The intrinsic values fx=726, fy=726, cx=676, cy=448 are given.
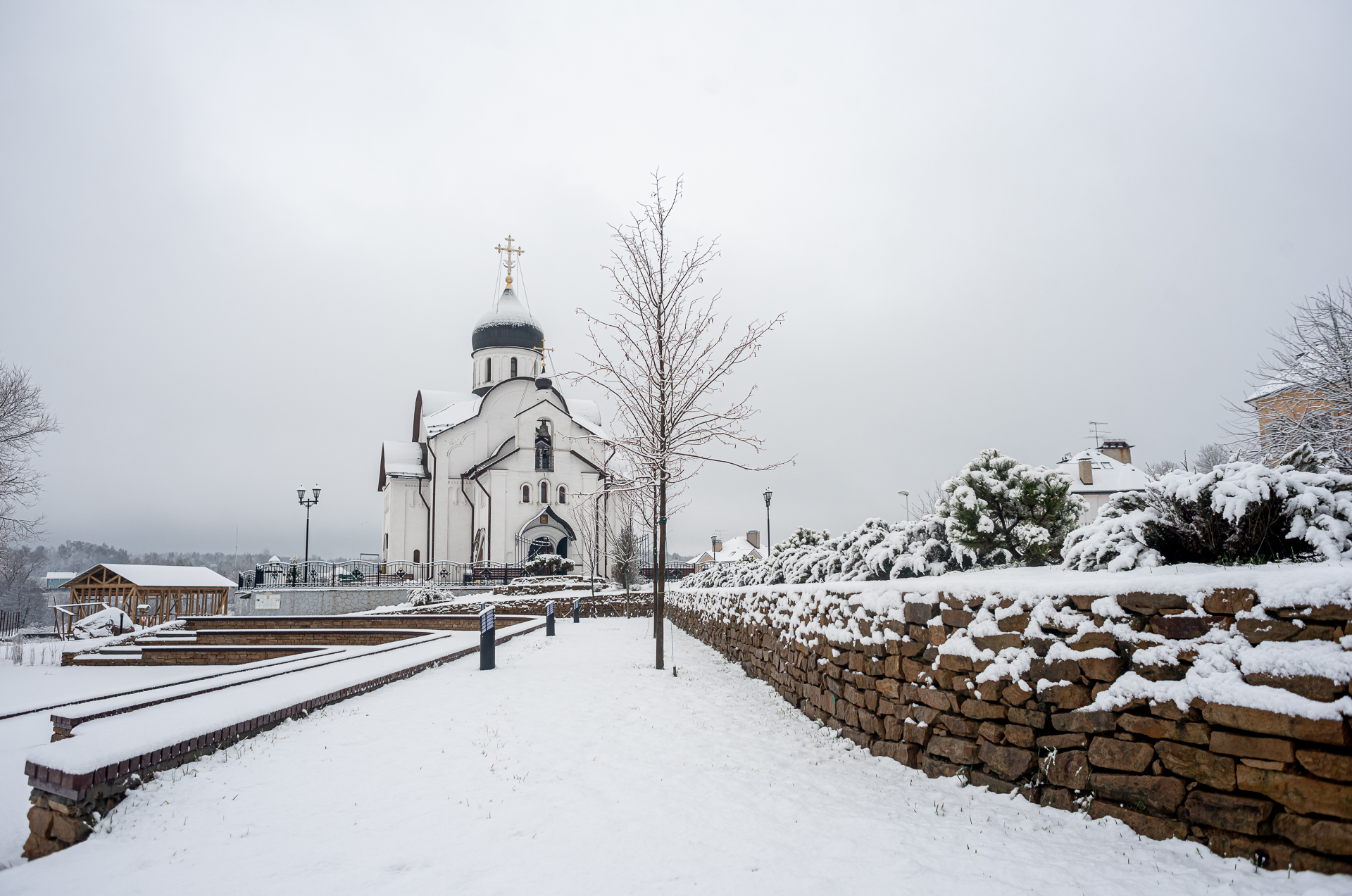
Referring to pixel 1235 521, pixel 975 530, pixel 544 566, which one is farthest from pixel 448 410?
pixel 1235 521

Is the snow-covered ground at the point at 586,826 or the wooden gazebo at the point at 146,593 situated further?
the wooden gazebo at the point at 146,593

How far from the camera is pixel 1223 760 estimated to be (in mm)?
3164

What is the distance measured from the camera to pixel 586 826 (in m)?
3.95

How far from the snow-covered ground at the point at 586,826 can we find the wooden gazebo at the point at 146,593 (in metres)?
18.8

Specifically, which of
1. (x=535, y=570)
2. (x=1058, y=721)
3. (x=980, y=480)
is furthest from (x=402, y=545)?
(x=1058, y=721)

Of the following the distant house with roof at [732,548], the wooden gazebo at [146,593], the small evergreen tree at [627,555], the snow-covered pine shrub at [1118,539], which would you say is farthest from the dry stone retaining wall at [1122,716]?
the distant house with roof at [732,548]

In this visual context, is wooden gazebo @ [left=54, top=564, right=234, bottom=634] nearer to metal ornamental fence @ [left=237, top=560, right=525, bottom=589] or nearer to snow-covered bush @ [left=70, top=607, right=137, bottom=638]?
snow-covered bush @ [left=70, top=607, right=137, bottom=638]

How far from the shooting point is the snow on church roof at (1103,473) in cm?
3291

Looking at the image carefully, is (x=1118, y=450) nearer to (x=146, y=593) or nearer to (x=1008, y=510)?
(x=1008, y=510)

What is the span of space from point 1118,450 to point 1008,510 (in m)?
35.5

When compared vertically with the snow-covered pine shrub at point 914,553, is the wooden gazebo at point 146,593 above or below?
below

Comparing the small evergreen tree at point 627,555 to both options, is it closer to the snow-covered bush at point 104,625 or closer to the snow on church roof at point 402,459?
the snow on church roof at point 402,459

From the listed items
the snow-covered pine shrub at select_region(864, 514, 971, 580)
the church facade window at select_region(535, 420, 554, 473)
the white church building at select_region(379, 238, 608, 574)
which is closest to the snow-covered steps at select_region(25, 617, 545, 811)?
the snow-covered pine shrub at select_region(864, 514, 971, 580)

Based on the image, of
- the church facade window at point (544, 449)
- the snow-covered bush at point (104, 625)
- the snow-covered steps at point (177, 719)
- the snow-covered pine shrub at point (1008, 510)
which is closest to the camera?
the snow-covered steps at point (177, 719)
